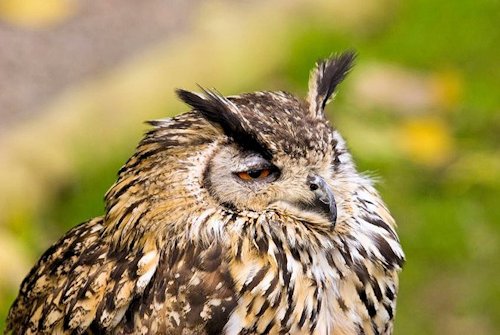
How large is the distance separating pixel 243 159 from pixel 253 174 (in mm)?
47

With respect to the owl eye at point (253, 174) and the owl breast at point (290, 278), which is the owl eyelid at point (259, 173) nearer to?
the owl eye at point (253, 174)

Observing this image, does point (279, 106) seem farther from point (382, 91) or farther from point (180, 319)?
point (382, 91)

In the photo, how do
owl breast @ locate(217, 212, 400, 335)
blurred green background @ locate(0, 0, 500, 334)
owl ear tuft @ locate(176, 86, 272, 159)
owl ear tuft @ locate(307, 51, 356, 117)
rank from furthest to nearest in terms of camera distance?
1. blurred green background @ locate(0, 0, 500, 334)
2. owl ear tuft @ locate(307, 51, 356, 117)
3. owl breast @ locate(217, 212, 400, 335)
4. owl ear tuft @ locate(176, 86, 272, 159)

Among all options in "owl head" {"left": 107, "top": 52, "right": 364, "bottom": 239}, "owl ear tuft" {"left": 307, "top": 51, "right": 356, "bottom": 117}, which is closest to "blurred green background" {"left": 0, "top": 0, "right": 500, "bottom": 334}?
"owl head" {"left": 107, "top": 52, "right": 364, "bottom": 239}

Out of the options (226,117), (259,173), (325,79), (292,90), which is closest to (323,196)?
(259,173)

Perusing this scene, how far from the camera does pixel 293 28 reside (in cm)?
646

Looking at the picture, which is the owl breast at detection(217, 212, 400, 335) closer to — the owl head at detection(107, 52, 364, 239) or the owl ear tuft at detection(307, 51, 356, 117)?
the owl head at detection(107, 52, 364, 239)

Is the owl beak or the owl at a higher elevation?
the owl beak

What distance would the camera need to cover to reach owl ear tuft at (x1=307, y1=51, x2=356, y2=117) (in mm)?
3150

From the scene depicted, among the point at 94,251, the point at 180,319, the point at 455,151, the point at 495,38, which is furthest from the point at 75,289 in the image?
the point at 495,38

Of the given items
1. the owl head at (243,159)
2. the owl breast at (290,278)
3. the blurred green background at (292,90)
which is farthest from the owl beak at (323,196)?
the blurred green background at (292,90)

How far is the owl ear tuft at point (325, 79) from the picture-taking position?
10.3ft

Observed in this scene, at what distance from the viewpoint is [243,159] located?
296cm

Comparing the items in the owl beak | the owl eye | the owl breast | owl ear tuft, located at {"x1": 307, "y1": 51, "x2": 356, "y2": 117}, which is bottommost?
the owl breast
